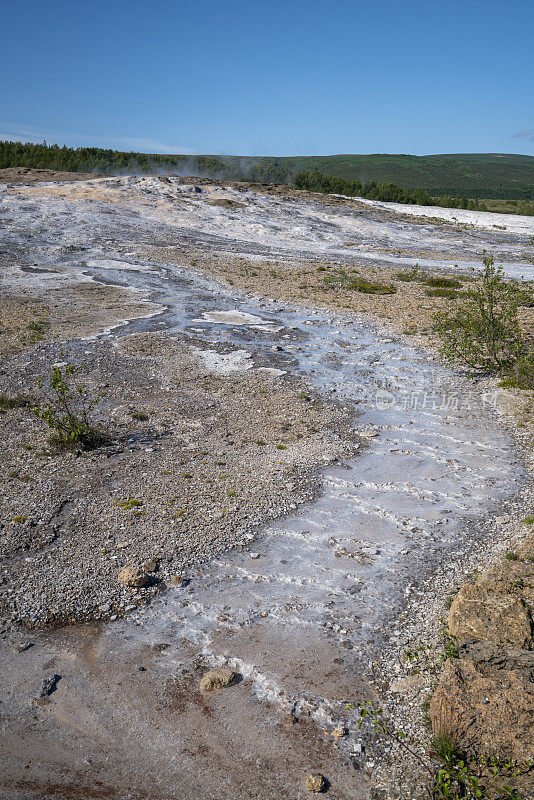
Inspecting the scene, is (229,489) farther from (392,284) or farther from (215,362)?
(392,284)

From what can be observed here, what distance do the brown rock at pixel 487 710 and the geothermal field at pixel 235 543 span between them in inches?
6.0

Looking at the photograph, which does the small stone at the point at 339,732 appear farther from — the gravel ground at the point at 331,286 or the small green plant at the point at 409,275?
the small green plant at the point at 409,275

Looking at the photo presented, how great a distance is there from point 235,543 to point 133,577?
4.55ft

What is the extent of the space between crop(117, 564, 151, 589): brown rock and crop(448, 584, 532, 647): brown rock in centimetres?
330

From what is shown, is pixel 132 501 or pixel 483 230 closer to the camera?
pixel 132 501

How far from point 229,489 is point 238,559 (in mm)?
1563

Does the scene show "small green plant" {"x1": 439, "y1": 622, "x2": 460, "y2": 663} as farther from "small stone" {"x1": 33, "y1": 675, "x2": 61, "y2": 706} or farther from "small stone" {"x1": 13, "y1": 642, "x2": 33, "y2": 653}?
"small stone" {"x1": 13, "y1": 642, "x2": 33, "y2": 653}

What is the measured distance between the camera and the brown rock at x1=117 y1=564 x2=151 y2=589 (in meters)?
6.36

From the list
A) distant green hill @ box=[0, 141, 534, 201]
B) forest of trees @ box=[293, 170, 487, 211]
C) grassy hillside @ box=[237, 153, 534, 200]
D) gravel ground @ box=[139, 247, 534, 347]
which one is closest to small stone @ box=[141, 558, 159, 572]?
gravel ground @ box=[139, 247, 534, 347]

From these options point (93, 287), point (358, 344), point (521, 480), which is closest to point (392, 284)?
point (358, 344)

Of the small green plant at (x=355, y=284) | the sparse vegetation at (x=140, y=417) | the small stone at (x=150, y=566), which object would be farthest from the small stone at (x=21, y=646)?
the small green plant at (x=355, y=284)

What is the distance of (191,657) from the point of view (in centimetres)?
546

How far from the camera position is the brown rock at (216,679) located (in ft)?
16.7

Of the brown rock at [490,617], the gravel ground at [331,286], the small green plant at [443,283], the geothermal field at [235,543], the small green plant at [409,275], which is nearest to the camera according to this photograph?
the geothermal field at [235,543]
